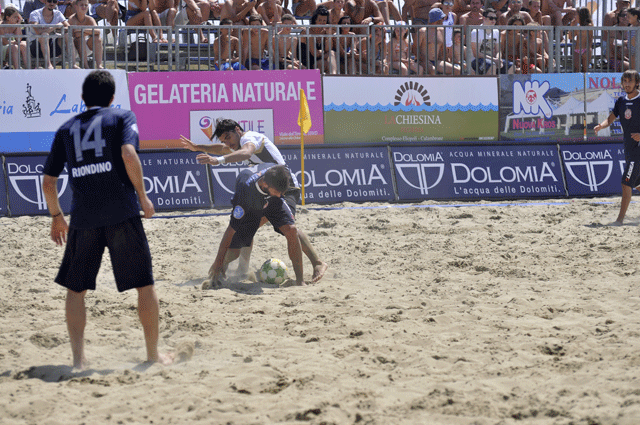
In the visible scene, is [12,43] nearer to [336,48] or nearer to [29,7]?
[29,7]

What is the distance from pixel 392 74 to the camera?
11.5 metres

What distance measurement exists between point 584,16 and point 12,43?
402 inches

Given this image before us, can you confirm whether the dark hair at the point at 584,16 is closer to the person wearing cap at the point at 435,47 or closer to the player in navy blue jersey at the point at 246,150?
the person wearing cap at the point at 435,47

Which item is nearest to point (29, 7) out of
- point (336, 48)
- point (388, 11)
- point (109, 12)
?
point (109, 12)

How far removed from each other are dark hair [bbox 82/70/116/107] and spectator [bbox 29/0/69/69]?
24.6 feet

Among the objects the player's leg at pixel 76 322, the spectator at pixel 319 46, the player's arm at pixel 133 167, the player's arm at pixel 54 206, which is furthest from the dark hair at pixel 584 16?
the player's leg at pixel 76 322

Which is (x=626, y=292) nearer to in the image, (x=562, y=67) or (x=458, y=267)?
(x=458, y=267)

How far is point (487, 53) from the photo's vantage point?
1230 cm

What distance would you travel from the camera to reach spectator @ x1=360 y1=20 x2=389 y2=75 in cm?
1150

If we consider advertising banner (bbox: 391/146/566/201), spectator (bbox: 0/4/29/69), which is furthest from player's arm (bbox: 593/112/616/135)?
spectator (bbox: 0/4/29/69)

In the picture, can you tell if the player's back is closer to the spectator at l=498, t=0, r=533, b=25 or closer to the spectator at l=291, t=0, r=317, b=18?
the spectator at l=291, t=0, r=317, b=18

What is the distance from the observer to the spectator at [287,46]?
11.2m

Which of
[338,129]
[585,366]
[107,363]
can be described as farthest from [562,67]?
[107,363]

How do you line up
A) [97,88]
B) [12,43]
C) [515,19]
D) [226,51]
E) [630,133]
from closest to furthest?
Answer: [97,88]
[630,133]
[12,43]
[226,51]
[515,19]
